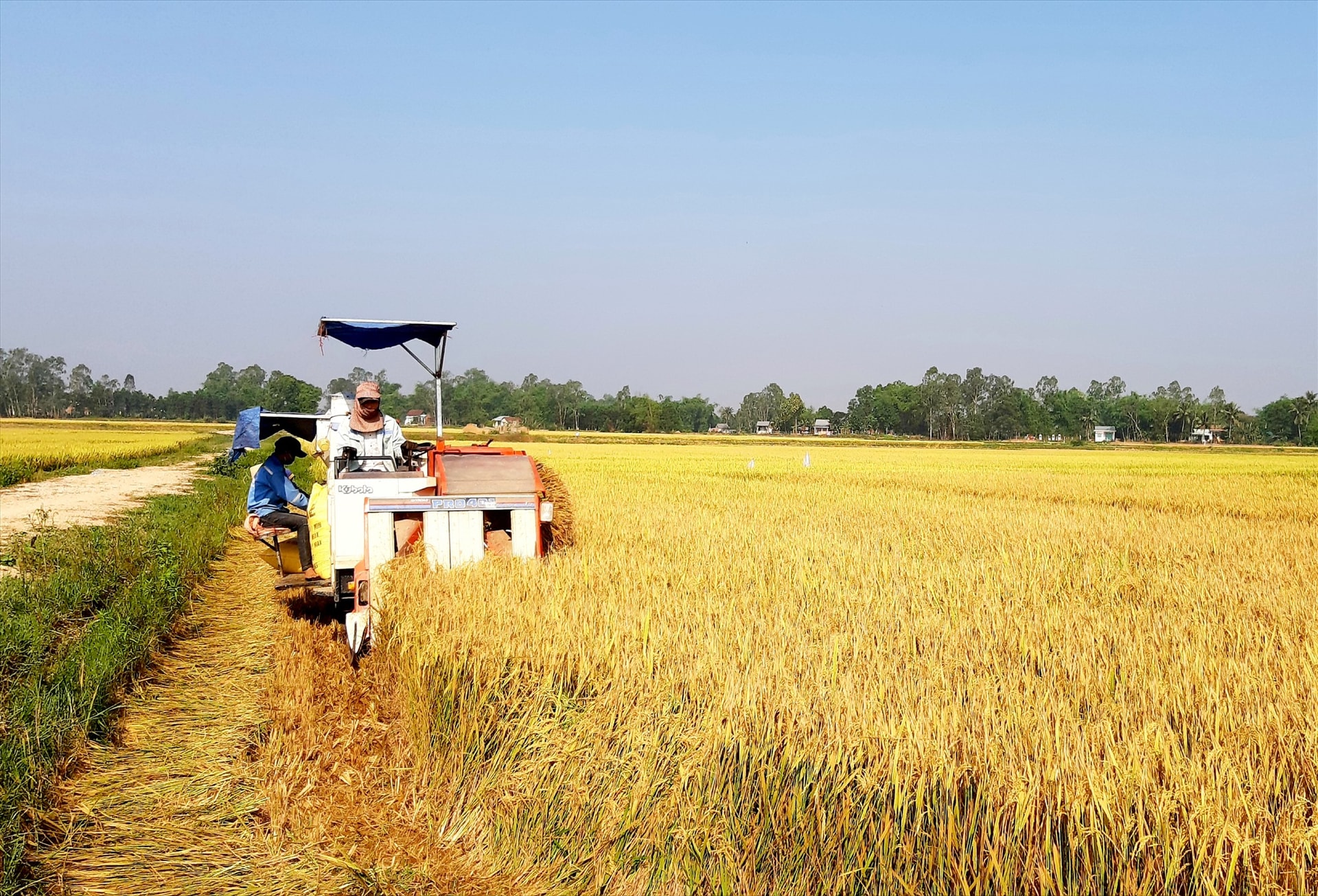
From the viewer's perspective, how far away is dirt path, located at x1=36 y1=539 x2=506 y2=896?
157 inches

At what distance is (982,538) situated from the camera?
11.2 meters

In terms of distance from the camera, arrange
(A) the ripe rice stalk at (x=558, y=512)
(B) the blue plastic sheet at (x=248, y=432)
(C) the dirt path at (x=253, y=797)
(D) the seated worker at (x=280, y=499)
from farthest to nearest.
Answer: (D) the seated worker at (x=280, y=499)
(B) the blue plastic sheet at (x=248, y=432)
(A) the ripe rice stalk at (x=558, y=512)
(C) the dirt path at (x=253, y=797)

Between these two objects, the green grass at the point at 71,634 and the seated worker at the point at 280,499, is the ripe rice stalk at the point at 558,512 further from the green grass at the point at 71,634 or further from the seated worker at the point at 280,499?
the green grass at the point at 71,634

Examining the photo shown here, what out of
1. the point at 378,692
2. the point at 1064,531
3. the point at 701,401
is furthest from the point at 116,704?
the point at 701,401

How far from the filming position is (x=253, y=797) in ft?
15.6

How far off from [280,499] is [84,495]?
15341mm

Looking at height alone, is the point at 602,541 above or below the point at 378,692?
above

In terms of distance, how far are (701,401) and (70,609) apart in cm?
18499

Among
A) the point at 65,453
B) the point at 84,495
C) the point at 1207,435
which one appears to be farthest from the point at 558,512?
the point at 1207,435

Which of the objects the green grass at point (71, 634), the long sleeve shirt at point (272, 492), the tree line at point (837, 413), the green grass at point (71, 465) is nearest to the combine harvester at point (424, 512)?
the long sleeve shirt at point (272, 492)

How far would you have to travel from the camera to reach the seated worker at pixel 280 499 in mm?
8773

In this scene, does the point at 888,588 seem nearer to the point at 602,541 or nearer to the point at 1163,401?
the point at 602,541

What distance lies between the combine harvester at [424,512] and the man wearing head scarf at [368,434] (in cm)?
3

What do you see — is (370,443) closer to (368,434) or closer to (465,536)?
(368,434)
